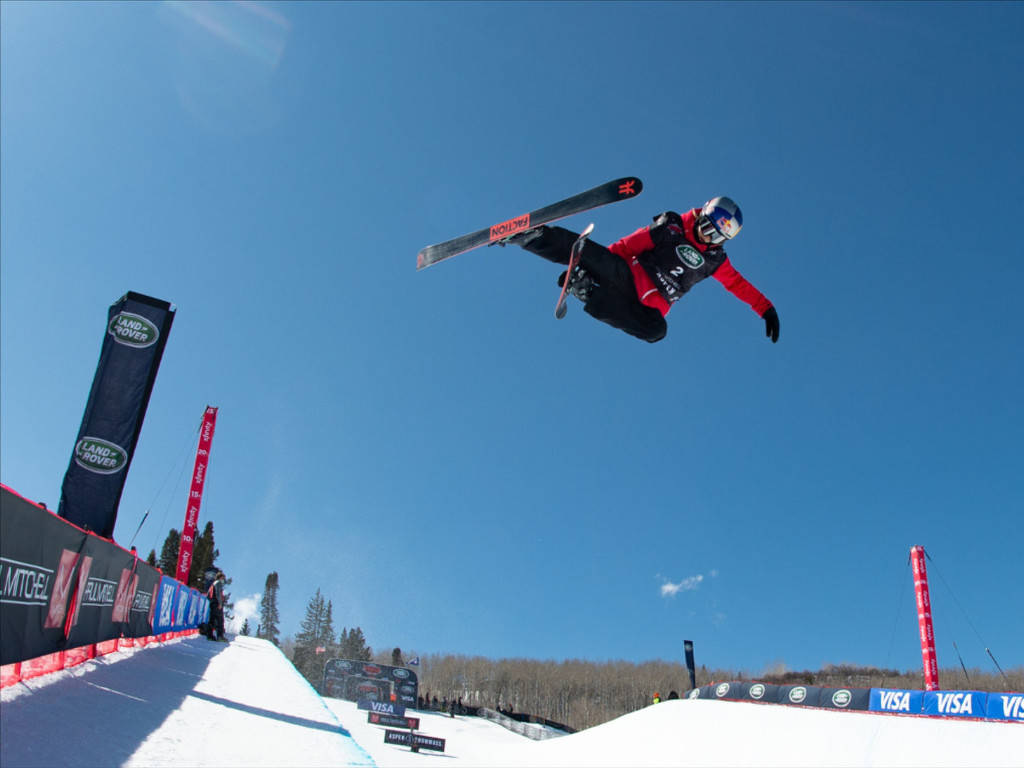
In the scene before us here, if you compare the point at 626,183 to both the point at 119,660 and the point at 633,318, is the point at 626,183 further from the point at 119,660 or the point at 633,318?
the point at 119,660

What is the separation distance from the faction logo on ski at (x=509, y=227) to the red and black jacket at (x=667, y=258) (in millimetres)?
944

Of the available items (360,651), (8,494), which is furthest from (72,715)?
(360,651)

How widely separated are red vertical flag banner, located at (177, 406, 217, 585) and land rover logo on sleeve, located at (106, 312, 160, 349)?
16.5m

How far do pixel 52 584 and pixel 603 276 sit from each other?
18.6 feet

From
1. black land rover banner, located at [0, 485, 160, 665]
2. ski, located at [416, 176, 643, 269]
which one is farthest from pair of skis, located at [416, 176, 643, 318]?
black land rover banner, located at [0, 485, 160, 665]

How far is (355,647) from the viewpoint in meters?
66.2

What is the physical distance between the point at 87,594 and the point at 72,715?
8.18 feet

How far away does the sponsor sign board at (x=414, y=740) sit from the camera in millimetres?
19844

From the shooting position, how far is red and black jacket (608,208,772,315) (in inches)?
251

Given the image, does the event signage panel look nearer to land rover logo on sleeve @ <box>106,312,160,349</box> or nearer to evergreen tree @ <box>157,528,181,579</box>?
land rover logo on sleeve @ <box>106,312,160,349</box>

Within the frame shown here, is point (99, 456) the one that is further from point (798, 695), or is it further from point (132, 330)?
point (798, 695)

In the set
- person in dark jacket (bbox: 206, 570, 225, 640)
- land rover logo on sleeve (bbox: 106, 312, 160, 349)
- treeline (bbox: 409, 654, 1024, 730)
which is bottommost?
treeline (bbox: 409, 654, 1024, 730)

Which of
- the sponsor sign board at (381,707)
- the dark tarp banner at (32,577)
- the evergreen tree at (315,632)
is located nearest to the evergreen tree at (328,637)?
the evergreen tree at (315,632)

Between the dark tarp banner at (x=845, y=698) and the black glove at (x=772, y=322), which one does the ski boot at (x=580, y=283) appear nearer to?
the black glove at (x=772, y=322)
